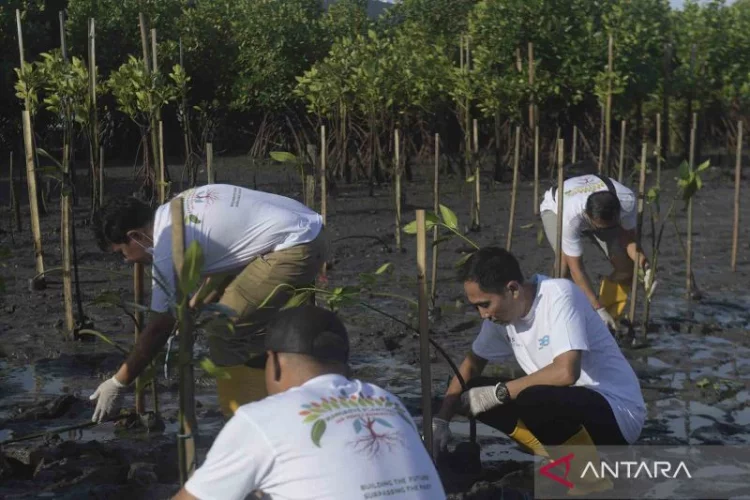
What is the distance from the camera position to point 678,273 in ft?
37.8

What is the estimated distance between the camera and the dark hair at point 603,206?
7645 millimetres

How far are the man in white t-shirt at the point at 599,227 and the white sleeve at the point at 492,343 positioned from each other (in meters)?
2.44

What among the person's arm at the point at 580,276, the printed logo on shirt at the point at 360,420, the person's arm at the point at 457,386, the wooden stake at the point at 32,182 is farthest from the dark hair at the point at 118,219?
the person's arm at the point at 580,276

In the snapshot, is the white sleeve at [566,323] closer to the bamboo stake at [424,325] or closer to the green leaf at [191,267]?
the bamboo stake at [424,325]

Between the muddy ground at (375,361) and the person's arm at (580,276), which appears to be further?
the person's arm at (580,276)

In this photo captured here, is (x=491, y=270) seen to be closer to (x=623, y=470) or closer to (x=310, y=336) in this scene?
(x=623, y=470)

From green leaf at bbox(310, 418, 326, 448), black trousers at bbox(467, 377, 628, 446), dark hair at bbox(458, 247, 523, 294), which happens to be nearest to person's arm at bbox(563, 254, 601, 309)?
black trousers at bbox(467, 377, 628, 446)

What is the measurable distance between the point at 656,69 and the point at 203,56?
25.7 ft

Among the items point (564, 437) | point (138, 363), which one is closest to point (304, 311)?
point (138, 363)

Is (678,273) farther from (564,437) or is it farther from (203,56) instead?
(203,56)

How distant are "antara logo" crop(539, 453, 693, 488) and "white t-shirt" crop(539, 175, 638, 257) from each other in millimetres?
2319

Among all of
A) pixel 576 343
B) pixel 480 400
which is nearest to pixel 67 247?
pixel 480 400

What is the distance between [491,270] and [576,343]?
48 cm

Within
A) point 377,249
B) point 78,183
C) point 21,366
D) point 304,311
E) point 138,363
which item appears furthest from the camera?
point 78,183
